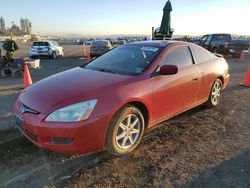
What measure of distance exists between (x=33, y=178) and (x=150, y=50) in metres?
2.82

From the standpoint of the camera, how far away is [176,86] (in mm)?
4730

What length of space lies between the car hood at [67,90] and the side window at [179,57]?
3.33 ft

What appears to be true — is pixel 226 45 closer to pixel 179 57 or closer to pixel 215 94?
pixel 215 94

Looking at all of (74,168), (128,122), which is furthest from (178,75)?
(74,168)

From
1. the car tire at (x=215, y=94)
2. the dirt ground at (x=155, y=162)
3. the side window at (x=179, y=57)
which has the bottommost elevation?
the dirt ground at (x=155, y=162)

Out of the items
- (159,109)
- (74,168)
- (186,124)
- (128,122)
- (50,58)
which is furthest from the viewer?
(50,58)

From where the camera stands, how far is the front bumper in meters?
3.40

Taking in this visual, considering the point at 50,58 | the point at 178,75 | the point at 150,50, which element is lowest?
the point at 50,58

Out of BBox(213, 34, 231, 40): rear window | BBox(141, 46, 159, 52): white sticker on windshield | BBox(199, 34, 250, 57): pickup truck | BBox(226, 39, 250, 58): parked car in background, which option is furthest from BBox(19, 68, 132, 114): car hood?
BBox(213, 34, 231, 40): rear window

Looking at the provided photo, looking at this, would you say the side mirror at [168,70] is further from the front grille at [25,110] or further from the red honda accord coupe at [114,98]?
the front grille at [25,110]

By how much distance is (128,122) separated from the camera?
3.97 m

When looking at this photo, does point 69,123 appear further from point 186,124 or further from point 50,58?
point 50,58

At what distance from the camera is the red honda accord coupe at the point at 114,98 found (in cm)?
346

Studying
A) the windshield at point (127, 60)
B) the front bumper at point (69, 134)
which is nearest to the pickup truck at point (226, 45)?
the windshield at point (127, 60)
